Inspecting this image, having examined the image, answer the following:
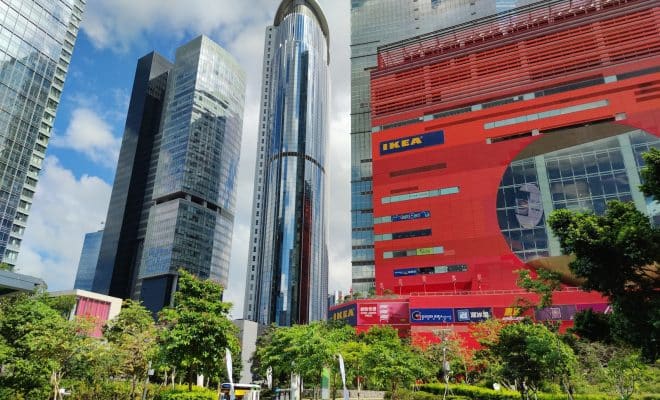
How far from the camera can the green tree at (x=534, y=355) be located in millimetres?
24484

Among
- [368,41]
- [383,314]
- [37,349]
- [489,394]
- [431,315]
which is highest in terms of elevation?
[368,41]

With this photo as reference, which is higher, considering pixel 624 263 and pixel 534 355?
pixel 624 263

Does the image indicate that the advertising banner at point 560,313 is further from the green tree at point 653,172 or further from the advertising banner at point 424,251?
the green tree at point 653,172

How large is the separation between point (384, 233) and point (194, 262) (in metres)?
79.7

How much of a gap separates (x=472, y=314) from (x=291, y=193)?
119m

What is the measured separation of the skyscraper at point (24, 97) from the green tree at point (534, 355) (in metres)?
99.1

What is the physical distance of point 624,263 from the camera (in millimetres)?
20734

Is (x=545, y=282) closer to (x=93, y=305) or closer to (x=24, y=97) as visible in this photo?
(x=93, y=305)

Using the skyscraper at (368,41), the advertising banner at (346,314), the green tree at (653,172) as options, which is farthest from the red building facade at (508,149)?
the green tree at (653,172)

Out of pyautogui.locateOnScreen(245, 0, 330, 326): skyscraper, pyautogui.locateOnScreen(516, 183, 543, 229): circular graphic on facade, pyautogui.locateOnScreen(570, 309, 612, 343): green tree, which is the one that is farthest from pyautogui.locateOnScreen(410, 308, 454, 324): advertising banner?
pyautogui.locateOnScreen(245, 0, 330, 326): skyscraper

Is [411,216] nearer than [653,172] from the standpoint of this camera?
No

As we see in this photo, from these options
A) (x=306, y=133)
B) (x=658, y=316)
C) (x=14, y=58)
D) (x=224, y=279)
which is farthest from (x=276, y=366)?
(x=306, y=133)

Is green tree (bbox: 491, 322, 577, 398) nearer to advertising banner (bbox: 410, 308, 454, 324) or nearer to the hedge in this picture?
the hedge

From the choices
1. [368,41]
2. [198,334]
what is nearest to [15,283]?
[198,334]
